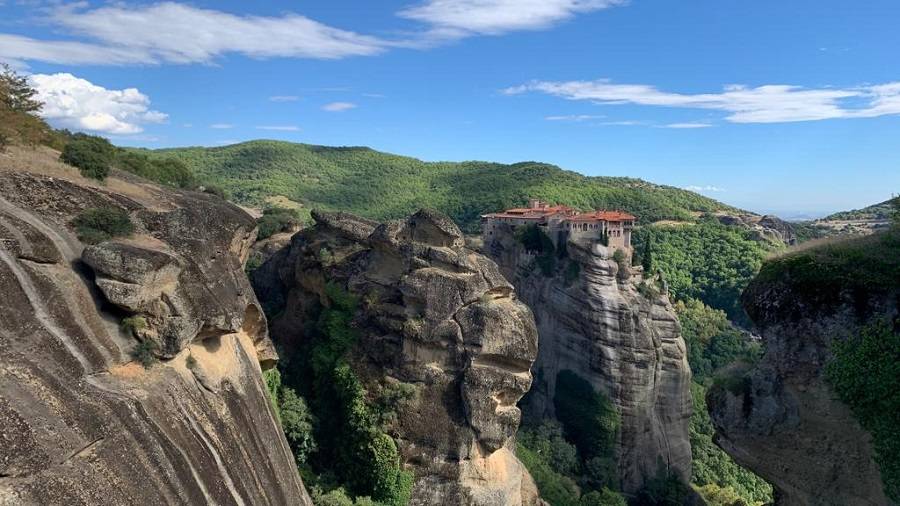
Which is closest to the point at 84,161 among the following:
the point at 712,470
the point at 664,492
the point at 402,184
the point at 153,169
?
the point at 153,169

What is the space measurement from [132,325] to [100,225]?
3.30 m

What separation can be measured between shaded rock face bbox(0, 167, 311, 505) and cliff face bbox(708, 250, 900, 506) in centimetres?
1270

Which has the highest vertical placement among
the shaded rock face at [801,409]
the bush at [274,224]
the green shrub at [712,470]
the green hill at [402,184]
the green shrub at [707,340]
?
the green hill at [402,184]

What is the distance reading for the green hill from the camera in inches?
3538

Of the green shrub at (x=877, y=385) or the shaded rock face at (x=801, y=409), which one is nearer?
the green shrub at (x=877, y=385)

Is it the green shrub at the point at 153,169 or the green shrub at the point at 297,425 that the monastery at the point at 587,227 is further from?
the green shrub at the point at 153,169

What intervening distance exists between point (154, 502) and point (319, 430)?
11880mm

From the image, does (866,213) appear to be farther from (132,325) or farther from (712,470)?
(132,325)

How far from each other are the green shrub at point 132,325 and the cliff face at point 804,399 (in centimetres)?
1504

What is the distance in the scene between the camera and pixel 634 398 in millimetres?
36000

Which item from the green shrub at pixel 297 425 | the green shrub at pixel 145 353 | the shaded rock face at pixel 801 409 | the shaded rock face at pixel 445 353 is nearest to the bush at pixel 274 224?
the shaded rock face at pixel 445 353

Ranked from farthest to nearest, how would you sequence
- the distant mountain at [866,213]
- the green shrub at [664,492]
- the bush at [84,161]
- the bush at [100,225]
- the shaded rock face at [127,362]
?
the distant mountain at [866,213]
the green shrub at [664,492]
the bush at [84,161]
the bush at [100,225]
the shaded rock face at [127,362]

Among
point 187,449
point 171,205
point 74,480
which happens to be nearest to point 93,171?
point 171,205

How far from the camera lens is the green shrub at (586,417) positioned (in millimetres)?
36094
